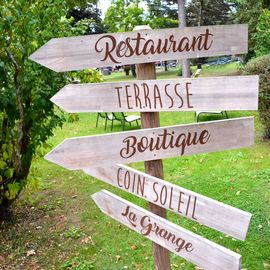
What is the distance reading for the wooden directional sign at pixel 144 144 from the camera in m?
1.98

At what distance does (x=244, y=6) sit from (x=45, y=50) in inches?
702

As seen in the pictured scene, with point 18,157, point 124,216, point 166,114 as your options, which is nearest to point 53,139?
point 166,114

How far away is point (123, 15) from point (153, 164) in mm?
21923

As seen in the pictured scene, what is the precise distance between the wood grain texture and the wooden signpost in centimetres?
1

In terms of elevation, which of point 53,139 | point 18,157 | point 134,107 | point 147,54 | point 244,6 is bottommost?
point 53,139

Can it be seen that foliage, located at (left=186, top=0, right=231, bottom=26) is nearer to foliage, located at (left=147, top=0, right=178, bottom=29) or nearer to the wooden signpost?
foliage, located at (left=147, top=0, right=178, bottom=29)

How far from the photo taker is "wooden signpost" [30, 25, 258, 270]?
1893 millimetres

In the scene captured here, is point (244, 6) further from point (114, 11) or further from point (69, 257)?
point (69, 257)

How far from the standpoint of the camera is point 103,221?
4.60 meters

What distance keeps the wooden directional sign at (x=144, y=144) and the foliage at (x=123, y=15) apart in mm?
19846

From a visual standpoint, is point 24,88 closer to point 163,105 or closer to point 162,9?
point 163,105

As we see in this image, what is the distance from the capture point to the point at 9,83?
3.89 metres

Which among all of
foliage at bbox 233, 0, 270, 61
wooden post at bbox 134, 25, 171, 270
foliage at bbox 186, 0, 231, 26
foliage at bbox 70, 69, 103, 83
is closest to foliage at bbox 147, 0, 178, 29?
foliage at bbox 186, 0, 231, 26

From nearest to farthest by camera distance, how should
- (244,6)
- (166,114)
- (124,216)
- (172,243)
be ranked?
(172,243)
(124,216)
(166,114)
(244,6)
